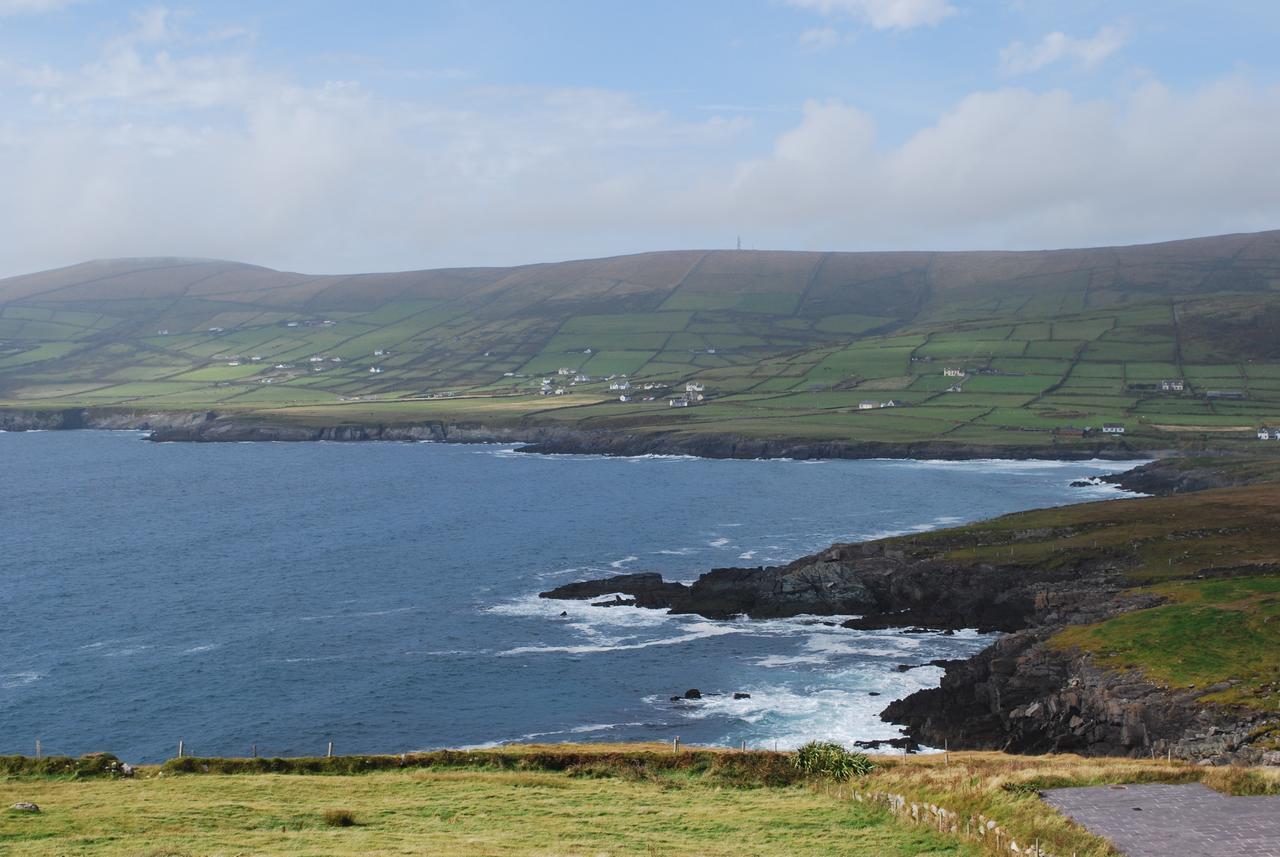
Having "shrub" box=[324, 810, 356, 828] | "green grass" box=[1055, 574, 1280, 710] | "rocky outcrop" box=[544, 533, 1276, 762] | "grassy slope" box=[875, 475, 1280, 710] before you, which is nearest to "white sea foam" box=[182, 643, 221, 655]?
"rocky outcrop" box=[544, 533, 1276, 762]

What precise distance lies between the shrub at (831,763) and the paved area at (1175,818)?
7.89 m

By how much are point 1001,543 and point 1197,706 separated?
48058mm

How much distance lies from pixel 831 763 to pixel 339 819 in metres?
18.8

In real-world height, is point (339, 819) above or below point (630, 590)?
above

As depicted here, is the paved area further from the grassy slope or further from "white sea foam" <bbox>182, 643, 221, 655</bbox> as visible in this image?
"white sea foam" <bbox>182, 643, 221, 655</bbox>

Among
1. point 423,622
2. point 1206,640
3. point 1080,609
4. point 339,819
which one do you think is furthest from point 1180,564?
point 339,819

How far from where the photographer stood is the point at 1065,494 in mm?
151500

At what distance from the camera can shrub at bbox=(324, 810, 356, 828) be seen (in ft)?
115

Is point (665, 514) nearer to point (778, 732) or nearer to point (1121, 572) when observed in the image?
point (1121, 572)

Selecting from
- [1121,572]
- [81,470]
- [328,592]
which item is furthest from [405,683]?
[81,470]

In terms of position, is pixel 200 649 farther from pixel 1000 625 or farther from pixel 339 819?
pixel 1000 625

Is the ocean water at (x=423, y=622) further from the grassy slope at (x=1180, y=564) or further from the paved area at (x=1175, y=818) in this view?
the paved area at (x=1175, y=818)

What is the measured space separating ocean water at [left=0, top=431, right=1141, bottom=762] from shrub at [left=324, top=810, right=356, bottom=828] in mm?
29037

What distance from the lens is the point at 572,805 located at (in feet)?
127
